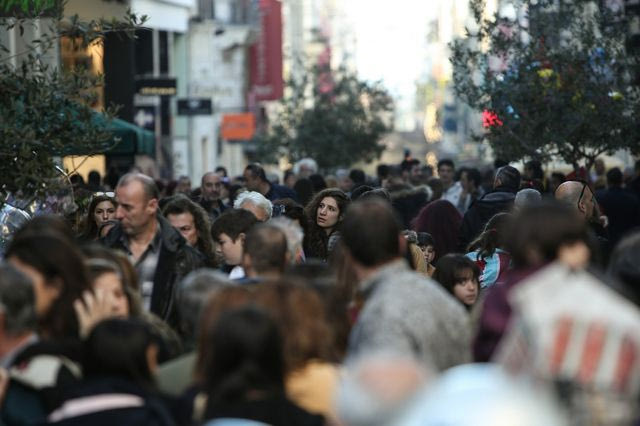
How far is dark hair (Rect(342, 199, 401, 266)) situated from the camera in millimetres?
7227

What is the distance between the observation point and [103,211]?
13797 mm

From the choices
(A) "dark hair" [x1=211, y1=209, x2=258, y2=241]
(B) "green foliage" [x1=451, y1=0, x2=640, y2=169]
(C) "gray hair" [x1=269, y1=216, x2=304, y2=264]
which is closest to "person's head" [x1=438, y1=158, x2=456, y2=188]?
(B) "green foliage" [x1=451, y1=0, x2=640, y2=169]

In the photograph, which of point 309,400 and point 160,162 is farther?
point 160,162

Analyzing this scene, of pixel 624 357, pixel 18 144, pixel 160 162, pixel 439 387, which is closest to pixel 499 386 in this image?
pixel 439 387

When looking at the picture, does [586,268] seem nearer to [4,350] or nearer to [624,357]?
[624,357]

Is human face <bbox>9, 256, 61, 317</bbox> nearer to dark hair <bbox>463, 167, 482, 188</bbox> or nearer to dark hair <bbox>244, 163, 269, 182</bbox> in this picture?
dark hair <bbox>244, 163, 269, 182</bbox>

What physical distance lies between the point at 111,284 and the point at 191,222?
3786mm

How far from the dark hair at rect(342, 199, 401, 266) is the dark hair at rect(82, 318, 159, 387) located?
110 cm

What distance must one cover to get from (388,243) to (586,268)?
3.14 ft

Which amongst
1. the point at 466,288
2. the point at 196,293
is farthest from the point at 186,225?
the point at 196,293

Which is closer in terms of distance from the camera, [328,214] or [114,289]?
[114,289]

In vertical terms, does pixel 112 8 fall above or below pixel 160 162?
above

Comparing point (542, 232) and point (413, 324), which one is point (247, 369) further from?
point (542, 232)

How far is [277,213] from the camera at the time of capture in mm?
14828
